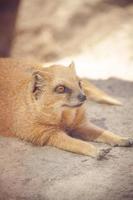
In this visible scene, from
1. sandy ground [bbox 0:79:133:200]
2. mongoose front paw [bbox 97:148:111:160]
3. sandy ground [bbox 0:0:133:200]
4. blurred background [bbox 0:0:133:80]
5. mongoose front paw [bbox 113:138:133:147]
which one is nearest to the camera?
sandy ground [bbox 0:79:133:200]

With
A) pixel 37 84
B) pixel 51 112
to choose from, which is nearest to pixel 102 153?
pixel 51 112

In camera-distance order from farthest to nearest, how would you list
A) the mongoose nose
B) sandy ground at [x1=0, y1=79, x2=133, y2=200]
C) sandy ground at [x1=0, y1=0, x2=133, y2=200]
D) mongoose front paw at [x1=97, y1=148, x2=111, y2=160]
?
1. the mongoose nose
2. mongoose front paw at [x1=97, y1=148, x2=111, y2=160]
3. sandy ground at [x1=0, y1=0, x2=133, y2=200]
4. sandy ground at [x1=0, y1=79, x2=133, y2=200]

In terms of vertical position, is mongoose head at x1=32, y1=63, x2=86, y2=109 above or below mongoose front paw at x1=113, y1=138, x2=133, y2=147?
above

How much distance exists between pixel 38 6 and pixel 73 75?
11.7 ft

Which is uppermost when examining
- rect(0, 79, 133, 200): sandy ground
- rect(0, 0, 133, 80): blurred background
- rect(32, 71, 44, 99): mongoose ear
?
rect(32, 71, 44, 99): mongoose ear

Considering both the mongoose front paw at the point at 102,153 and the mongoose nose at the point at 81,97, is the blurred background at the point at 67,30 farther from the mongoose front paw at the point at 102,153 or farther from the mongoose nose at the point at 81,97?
the mongoose front paw at the point at 102,153

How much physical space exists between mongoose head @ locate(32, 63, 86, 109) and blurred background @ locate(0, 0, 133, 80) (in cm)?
237

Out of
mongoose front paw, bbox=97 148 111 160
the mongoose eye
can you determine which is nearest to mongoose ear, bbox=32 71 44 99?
the mongoose eye

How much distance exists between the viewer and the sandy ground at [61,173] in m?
3.90

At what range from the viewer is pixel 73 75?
471cm

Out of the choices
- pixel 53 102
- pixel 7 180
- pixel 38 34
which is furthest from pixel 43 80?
pixel 38 34

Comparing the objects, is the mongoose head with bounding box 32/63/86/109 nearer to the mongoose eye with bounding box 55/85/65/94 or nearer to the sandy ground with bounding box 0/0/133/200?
the mongoose eye with bounding box 55/85/65/94

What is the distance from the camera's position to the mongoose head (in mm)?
4578

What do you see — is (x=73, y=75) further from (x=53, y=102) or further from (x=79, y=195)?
(x=79, y=195)
